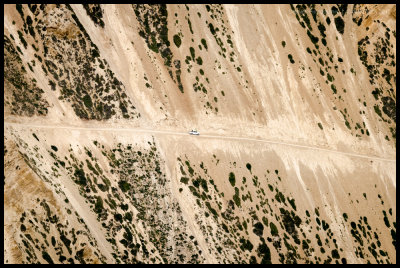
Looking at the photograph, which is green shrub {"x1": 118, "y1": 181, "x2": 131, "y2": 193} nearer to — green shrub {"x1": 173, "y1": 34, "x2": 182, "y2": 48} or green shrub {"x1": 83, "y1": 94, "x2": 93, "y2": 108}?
green shrub {"x1": 83, "y1": 94, "x2": 93, "y2": 108}

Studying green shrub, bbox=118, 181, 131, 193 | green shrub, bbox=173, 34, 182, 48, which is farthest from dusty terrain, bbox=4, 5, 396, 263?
green shrub, bbox=173, 34, 182, 48

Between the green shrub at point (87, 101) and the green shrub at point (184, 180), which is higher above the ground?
the green shrub at point (87, 101)

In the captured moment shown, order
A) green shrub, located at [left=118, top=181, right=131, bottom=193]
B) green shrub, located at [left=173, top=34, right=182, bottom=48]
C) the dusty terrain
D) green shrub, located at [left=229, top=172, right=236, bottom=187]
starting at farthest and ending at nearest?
green shrub, located at [left=173, top=34, right=182, bottom=48], green shrub, located at [left=229, top=172, right=236, bottom=187], green shrub, located at [left=118, top=181, right=131, bottom=193], the dusty terrain

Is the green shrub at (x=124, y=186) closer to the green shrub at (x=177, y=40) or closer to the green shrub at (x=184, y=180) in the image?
the green shrub at (x=184, y=180)

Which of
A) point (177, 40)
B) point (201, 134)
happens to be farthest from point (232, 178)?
point (177, 40)

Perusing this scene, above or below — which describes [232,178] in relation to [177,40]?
below

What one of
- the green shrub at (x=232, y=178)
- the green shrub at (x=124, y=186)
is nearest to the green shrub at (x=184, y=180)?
the green shrub at (x=232, y=178)

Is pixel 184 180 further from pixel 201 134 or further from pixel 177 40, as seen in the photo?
pixel 177 40

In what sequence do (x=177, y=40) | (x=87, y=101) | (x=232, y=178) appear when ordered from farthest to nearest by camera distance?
(x=177, y=40)
(x=232, y=178)
(x=87, y=101)
